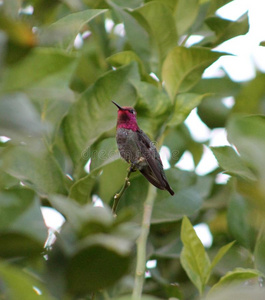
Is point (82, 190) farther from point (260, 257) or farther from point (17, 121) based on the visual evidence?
point (17, 121)

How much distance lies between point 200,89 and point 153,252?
45.1 inches

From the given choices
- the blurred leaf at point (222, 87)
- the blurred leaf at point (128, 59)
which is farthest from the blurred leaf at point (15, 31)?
the blurred leaf at point (222, 87)

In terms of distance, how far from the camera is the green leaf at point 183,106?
2.65m

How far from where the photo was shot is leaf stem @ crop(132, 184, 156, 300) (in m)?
1.89

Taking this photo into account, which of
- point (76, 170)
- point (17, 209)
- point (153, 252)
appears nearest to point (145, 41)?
point (76, 170)

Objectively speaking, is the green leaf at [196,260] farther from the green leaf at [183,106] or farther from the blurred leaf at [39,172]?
the green leaf at [183,106]

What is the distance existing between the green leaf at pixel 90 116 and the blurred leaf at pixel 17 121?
150 centimetres

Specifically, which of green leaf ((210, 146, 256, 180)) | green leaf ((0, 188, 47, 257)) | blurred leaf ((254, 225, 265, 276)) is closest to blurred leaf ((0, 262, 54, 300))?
green leaf ((0, 188, 47, 257))

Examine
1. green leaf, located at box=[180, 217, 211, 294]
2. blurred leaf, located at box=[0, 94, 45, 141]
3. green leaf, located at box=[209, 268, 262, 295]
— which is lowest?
green leaf, located at box=[180, 217, 211, 294]

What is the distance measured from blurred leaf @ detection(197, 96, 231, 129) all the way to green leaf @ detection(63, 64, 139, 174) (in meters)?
0.76

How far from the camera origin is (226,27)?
9.82 ft

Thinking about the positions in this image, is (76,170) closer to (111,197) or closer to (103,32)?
(111,197)

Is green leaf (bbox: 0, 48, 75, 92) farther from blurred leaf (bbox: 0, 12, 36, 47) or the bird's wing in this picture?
the bird's wing

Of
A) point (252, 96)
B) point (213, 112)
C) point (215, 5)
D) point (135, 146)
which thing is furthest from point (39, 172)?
point (135, 146)
